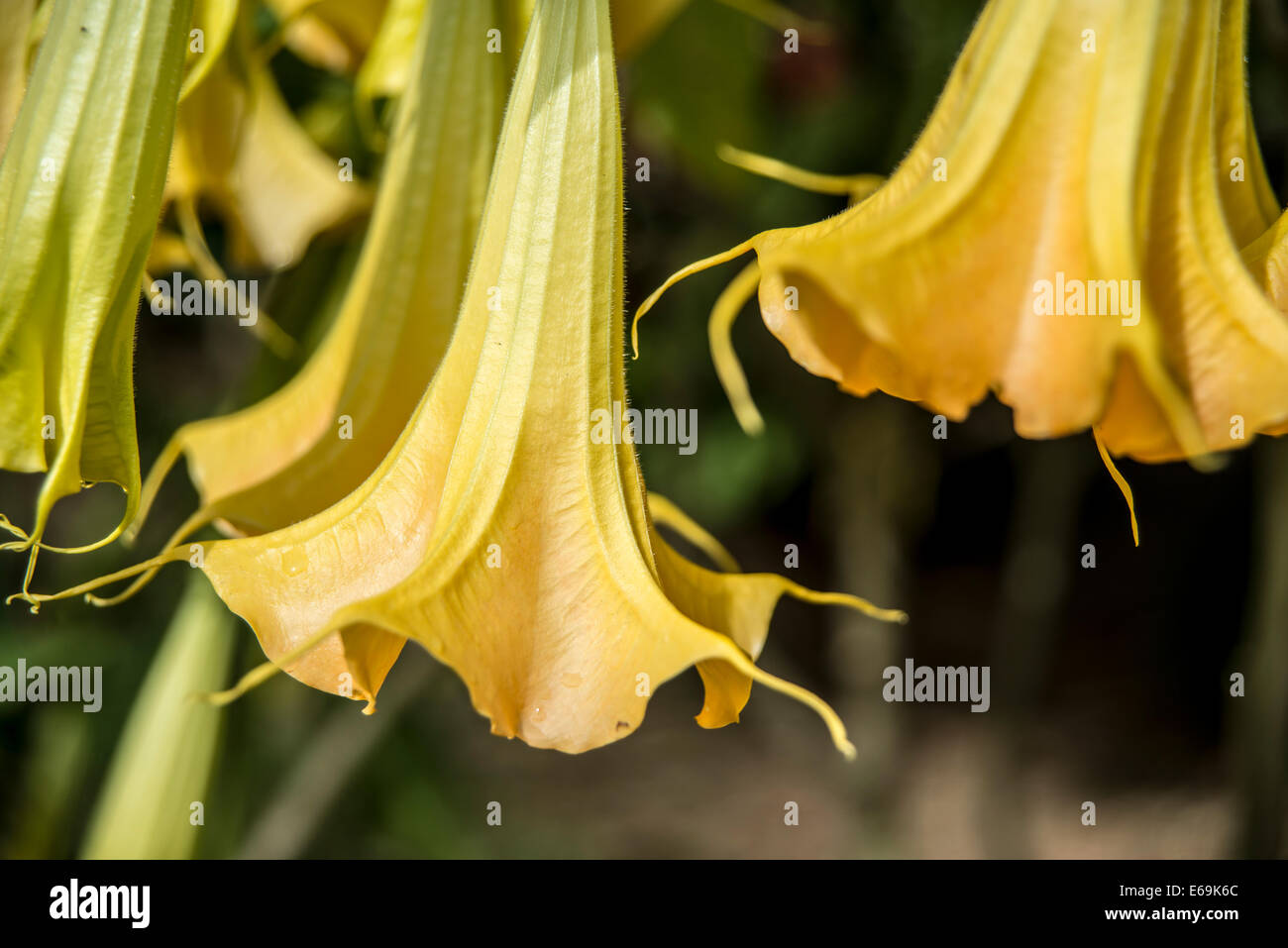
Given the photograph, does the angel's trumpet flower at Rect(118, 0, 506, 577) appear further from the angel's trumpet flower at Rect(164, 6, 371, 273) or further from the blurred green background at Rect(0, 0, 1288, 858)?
the blurred green background at Rect(0, 0, 1288, 858)

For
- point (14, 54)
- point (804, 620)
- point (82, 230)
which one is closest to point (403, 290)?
point (82, 230)

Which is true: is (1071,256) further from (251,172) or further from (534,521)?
(251,172)

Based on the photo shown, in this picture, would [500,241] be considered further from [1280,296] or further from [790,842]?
[790,842]

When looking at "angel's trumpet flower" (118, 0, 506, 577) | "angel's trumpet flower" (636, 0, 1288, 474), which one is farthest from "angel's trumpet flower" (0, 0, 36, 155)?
"angel's trumpet flower" (636, 0, 1288, 474)

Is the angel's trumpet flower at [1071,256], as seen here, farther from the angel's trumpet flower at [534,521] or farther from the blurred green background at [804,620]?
the blurred green background at [804,620]

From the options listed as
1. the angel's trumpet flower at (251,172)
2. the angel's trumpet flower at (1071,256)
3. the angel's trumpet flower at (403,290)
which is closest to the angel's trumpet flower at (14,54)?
the angel's trumpet flower at (251,172)
